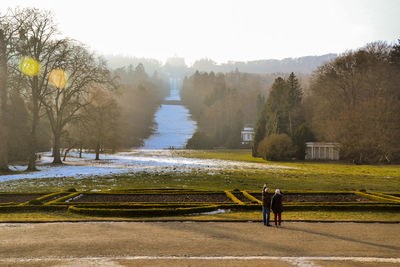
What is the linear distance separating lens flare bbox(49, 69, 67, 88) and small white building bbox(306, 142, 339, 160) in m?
41.8

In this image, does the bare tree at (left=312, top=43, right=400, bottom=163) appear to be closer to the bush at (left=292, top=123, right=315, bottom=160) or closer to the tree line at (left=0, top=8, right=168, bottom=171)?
the bush at (left=292, top=123, right=315, bottom=160)

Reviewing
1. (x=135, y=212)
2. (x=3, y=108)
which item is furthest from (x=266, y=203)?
(x=3, y=108)

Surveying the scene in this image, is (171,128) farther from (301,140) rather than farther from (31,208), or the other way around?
(31,208)

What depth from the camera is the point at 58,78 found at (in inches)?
1612

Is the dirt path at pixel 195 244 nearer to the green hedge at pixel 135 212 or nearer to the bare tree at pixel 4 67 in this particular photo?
the green hedge at pixel 135 212

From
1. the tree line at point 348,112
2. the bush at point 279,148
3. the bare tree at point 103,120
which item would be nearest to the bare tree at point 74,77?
the bare tree at point 103,120

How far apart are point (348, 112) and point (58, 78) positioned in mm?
41732

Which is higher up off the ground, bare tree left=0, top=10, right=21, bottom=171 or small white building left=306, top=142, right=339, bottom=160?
bare tree left=0, top=10, right=21, bottom=171

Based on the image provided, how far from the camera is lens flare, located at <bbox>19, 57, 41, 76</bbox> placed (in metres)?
36.0

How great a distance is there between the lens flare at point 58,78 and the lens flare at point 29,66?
103 inches

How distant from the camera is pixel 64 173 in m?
33.5

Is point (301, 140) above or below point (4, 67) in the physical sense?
below

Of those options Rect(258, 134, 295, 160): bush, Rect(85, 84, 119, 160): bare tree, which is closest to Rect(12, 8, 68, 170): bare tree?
Rect(85, 84, 119, 160): bare tree

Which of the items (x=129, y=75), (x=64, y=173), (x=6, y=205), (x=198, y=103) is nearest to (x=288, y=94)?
(x=64, y=173)
